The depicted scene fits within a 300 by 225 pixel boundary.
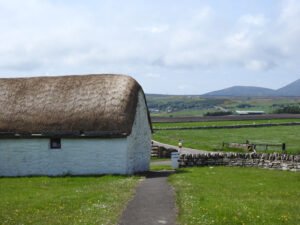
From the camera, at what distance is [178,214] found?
16.3 meters

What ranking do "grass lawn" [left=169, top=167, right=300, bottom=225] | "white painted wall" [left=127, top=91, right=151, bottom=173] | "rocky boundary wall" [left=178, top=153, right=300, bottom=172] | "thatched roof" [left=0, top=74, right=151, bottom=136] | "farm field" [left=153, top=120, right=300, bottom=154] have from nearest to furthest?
"grass lawn" [left=169, top=167, right=300, bottom=225]
"thatched roof" [left=0, top=74, right=151, bottom=136]
"white painted wall" [left=127, top=91, right=151, bottom=173]
"rocky boundary wall" [left=178, top=153, right=300, bottom=172]
"farm field" [left=153, top=120, right=300, bottom=154]

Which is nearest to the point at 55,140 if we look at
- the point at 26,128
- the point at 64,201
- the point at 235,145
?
the point at 26,128

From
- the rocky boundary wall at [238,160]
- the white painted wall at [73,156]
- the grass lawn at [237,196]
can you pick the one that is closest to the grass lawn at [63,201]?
the grass lawn at [237,196]

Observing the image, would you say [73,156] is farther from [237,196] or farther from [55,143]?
[237,196]

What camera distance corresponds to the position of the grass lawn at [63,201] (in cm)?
1595

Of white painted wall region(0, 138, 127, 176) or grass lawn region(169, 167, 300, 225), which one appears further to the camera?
white painted wall region(0, 138, 127, 176)

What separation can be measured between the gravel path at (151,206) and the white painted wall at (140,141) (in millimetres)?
6851

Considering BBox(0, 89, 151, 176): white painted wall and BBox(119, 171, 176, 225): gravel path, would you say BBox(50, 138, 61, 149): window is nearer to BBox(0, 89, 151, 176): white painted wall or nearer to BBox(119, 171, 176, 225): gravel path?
BBox(0, 89, 151, 176): white painted wall

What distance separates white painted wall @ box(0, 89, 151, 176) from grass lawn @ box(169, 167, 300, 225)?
362cm

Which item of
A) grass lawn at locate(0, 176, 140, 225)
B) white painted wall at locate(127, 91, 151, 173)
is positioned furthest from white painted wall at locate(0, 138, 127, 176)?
grass lawn at locate(0, 176, 140, 225)

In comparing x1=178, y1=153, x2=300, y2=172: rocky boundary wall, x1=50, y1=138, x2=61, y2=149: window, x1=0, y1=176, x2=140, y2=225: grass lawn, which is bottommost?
x1=0, y1=176, x2=140, y2=225: grass lawn

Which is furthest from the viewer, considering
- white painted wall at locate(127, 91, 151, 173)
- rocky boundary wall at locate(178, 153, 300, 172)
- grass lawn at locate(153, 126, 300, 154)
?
grass lawn at locate(153, 126, 300, 154)

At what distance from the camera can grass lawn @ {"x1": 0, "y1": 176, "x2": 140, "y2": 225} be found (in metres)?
15.9

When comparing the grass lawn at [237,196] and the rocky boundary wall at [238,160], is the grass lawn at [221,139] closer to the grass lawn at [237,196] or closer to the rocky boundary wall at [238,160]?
the rocky boundary wall at [238,160]
